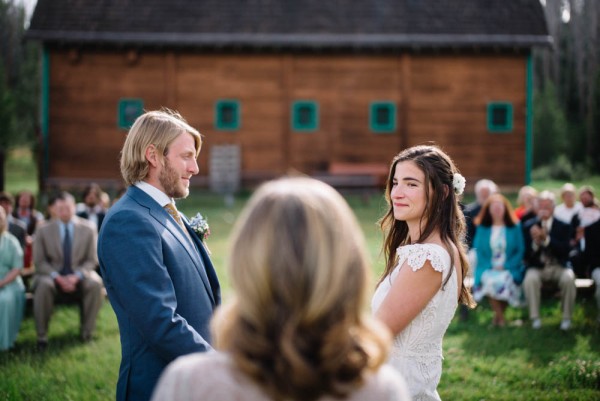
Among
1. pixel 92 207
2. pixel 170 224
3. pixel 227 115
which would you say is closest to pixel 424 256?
pixel 170 224

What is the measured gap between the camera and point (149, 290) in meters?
3.48

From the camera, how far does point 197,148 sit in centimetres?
412

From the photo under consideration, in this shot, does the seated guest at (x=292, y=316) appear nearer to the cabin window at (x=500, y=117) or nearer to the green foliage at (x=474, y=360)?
the green foliage at (x=474, y=360)

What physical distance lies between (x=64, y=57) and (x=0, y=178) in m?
7.92

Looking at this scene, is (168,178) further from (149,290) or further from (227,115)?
(227,115)

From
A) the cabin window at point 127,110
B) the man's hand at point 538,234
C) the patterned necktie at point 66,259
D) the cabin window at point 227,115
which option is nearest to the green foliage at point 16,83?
the cabin window at point 127,110

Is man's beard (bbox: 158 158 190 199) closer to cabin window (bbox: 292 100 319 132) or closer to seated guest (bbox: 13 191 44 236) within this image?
seated guest (bbox: 13 191 44 236)

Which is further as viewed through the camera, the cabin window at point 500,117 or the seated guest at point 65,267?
the cabin window at point 500,117

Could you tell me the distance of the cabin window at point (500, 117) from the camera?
24.1 m

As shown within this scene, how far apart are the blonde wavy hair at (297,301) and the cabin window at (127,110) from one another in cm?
2247

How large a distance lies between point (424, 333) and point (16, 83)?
5882 centimetres

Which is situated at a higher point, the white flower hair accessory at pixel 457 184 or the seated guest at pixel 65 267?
the white flower hair accessory at pixel 457 184

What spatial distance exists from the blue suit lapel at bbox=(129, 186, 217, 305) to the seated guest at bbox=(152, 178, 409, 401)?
1.83 metres

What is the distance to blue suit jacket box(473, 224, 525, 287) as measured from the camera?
10.3 m
